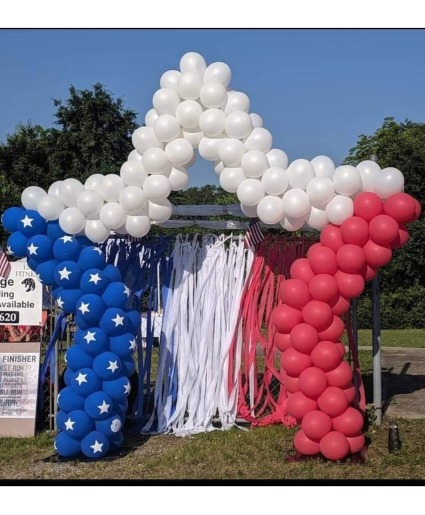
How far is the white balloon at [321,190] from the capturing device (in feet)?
21.5

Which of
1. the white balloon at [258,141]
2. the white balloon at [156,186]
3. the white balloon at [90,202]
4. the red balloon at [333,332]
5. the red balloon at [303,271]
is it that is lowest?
the red balloon at [333,332]

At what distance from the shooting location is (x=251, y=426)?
7.73 metres

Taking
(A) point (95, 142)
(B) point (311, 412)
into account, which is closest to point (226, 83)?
(B) point (311, 412)

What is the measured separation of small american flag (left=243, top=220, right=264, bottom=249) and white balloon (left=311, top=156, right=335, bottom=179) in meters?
1.14

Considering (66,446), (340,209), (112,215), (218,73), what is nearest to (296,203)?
(340,209)

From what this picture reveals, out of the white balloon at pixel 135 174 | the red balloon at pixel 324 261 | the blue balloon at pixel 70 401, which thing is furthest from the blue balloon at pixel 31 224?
the red balloon at pixel 324 261

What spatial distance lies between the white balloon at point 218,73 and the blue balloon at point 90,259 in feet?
6.02

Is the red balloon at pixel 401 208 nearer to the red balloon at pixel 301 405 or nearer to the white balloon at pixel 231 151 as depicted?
the white balloon at pixel 231 151

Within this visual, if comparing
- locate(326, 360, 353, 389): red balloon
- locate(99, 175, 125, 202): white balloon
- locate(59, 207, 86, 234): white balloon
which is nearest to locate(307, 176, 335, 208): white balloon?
locate(326, 360, 353, 389): red balloon

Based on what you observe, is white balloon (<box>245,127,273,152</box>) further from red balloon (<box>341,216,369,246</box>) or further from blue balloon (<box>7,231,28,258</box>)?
blue balloon (<box>7,231,28,258</box>)

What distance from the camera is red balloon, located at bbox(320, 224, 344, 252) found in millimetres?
6504

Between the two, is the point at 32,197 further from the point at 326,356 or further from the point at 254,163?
the point at 326,356

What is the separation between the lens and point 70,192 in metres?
7.07

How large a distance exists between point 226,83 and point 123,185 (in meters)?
1.31
